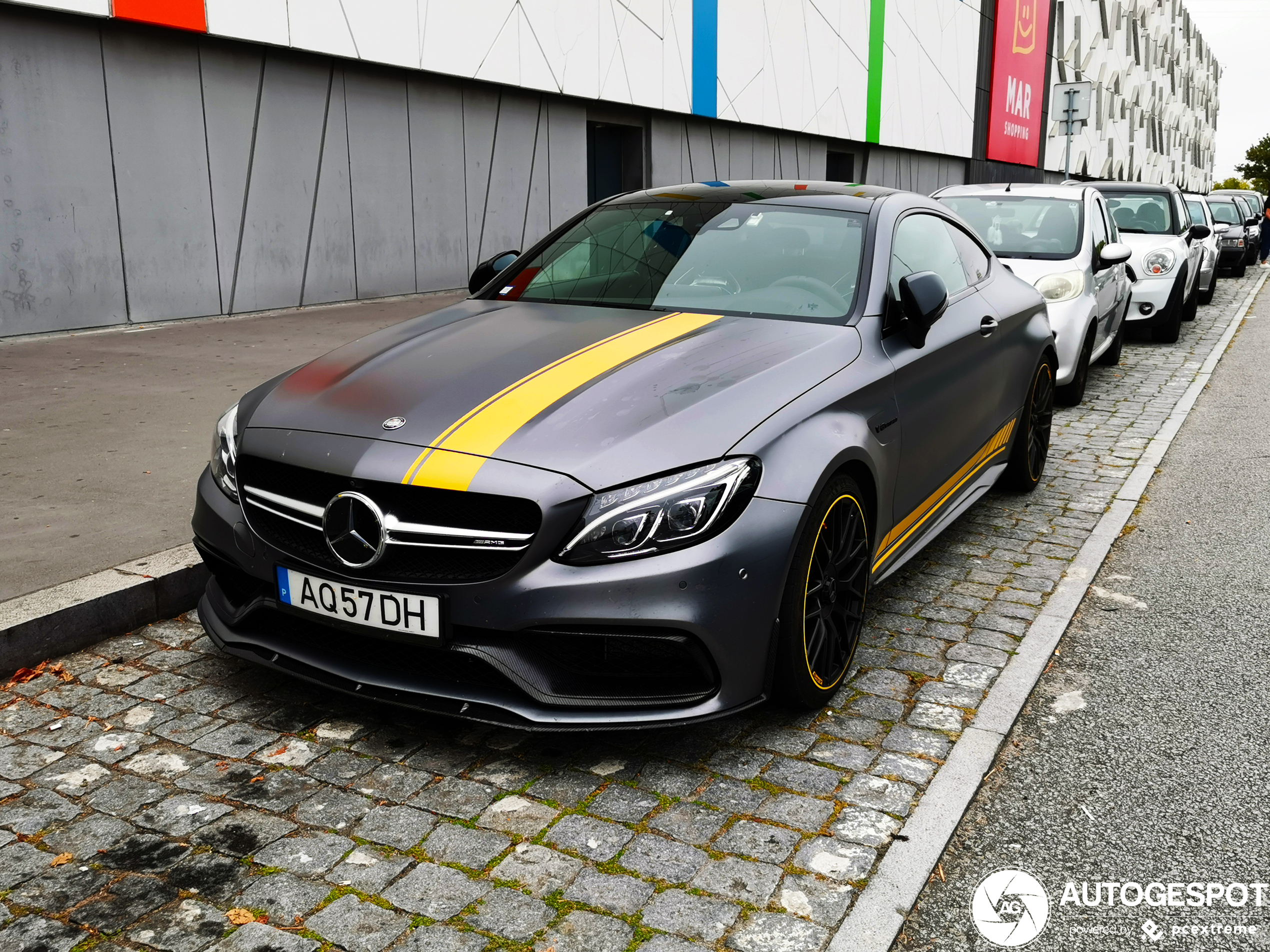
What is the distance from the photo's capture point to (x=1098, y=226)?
32.0 ft

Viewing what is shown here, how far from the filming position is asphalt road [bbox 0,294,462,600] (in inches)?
180

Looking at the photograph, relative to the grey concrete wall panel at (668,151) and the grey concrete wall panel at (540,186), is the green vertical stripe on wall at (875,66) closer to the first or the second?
the grey concrete wall panel at (668,151)

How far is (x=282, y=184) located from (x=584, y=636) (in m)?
10.0

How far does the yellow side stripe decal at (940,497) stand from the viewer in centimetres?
406

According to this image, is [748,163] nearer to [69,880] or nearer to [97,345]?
[97,345]

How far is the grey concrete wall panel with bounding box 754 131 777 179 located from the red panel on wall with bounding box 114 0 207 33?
12211mm

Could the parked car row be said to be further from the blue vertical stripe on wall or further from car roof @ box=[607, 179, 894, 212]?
the blue vertical stripe on wall

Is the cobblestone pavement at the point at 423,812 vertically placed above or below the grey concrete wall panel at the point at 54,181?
below

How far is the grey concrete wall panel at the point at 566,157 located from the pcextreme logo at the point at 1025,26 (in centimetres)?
2593

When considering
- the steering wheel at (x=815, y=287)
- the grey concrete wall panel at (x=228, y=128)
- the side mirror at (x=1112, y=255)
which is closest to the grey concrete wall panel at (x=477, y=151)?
the grey concrete wall panel at (x=228, y=128)

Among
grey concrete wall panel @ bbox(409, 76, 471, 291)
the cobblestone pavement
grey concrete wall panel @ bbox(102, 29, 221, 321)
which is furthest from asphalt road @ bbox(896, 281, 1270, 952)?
grey concrete wall panel @ bbox(409, 76, 471, 291)

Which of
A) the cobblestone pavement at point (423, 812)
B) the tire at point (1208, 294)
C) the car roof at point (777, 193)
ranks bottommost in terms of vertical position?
the cobblestone pavement at point (423, 812)

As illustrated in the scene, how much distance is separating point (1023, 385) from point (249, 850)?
4360mm

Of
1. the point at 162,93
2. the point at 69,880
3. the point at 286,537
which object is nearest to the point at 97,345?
the point at 162,93
